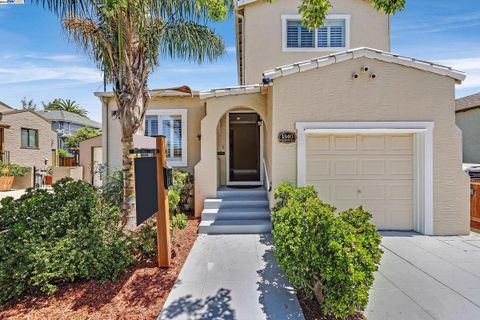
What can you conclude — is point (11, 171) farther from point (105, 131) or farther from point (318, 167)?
point (318, 167)

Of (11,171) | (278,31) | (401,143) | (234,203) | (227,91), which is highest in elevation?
(278,31)

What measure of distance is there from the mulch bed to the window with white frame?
283 inches

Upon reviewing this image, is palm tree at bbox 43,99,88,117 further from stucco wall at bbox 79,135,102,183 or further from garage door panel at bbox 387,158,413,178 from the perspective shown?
garage door panel at bbox 387,158,413,178

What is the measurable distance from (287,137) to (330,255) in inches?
162

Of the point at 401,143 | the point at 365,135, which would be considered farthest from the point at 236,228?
the point at 401,143

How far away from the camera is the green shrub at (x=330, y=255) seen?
10.9ft

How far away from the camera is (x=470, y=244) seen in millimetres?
6605

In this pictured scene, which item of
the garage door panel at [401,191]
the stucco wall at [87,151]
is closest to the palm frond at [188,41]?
the garage door panel at [401,191]

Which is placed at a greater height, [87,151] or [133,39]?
[133,39]

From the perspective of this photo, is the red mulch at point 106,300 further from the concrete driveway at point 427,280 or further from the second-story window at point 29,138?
the second-story window at point 29,138

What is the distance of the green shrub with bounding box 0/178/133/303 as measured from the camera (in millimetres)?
4031

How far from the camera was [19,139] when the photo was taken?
2156 cm

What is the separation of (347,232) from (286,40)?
31.5 feet

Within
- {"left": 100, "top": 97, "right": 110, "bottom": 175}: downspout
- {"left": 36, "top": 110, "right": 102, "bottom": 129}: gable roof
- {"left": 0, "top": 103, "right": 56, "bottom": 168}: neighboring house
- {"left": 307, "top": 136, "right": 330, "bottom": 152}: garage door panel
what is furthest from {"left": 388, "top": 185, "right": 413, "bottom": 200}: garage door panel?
{"left": 36, "top": 110, "right": 102, "bottom": 129}: gable roof
